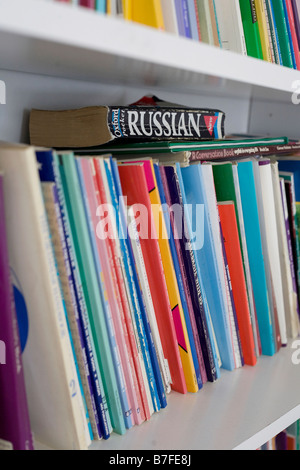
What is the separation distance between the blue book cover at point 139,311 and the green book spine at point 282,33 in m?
0.45

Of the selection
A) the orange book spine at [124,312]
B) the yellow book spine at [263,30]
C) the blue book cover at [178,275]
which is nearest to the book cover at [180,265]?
the blue book cover at [178,275]

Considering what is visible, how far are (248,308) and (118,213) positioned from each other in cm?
32

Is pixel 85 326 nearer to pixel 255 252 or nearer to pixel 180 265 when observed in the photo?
pixel 180 265

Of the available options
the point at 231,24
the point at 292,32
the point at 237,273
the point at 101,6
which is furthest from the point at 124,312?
the point at 292,32

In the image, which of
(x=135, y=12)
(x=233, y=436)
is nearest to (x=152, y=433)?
(x=233, y=436)

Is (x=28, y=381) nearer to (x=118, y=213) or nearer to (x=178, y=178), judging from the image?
(x=118, y=213)

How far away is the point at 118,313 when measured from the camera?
0.60m

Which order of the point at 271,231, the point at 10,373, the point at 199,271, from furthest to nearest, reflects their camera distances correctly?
the point at 271,231
the point at 199,271
the point at 10,373

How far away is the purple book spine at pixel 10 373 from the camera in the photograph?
1.63 feet

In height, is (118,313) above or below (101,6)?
below

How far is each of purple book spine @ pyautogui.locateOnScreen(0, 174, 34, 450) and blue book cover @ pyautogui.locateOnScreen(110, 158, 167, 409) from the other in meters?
0.16

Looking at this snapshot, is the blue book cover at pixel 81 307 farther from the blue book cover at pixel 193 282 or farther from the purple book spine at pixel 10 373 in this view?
the blue book cover at pixel 193 282

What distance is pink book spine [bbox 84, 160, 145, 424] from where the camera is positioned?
1.88 feet

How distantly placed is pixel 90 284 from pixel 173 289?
16 cm
